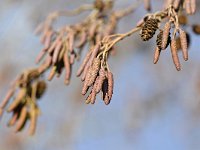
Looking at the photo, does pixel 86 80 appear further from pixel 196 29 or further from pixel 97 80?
pixel 196 29

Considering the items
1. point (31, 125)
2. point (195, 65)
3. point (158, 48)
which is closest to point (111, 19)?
point (31, 125)

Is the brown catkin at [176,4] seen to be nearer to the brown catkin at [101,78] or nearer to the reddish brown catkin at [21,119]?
the brown catkin at [101,78]

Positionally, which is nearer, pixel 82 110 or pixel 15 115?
pixel 15 115

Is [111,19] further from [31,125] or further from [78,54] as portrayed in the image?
[31,125]

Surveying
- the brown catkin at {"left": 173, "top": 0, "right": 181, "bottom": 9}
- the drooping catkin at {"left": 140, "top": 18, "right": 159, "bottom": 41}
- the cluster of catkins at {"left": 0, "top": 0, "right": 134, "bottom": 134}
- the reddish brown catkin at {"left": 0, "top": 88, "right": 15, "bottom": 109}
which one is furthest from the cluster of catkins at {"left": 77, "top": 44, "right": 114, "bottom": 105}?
the reddish brown catkin at {"left": 0, "top": 88, "right": 15, "bottom": 109}

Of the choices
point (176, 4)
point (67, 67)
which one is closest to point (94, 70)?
point (176, 4)

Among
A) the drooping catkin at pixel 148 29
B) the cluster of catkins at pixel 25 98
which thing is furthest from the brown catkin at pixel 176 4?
the cluster of catkins at pixel 25 98
